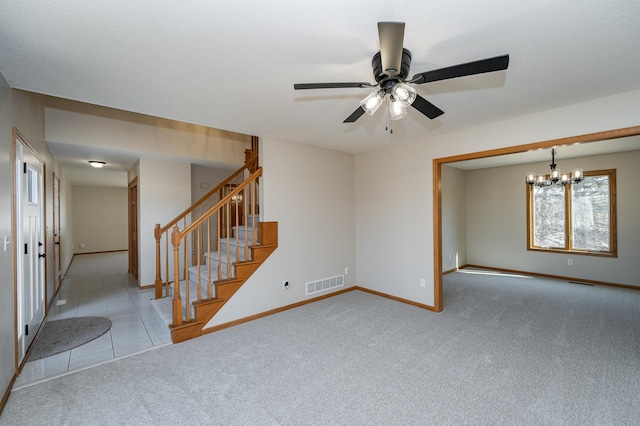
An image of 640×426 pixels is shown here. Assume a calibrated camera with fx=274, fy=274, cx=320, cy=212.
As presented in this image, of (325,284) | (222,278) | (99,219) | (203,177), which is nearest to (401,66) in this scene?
(222,278)

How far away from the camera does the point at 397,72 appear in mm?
1564

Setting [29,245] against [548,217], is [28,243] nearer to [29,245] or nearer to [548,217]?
[29,245]

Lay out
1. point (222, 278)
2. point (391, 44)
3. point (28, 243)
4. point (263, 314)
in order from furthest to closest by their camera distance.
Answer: point (263, 314) < point (222, 278) < point (28, 243) < point (391, 44)

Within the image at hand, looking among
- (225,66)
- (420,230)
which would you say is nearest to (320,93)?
(225,66)

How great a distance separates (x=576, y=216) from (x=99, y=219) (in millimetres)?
13602

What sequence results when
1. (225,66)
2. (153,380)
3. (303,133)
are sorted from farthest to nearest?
(303,133) → (153,380) → (225,66)

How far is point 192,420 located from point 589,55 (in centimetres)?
370

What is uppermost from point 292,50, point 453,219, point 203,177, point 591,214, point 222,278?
point 292,50

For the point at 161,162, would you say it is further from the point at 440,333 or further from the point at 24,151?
the point at 440,333

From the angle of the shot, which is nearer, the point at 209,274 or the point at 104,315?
the point at 209,274

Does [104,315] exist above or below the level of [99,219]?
below

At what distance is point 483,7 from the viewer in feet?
4.82

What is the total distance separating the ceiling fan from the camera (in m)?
1.37

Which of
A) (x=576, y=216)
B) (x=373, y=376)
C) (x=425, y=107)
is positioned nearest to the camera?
(x=425, y=107)
